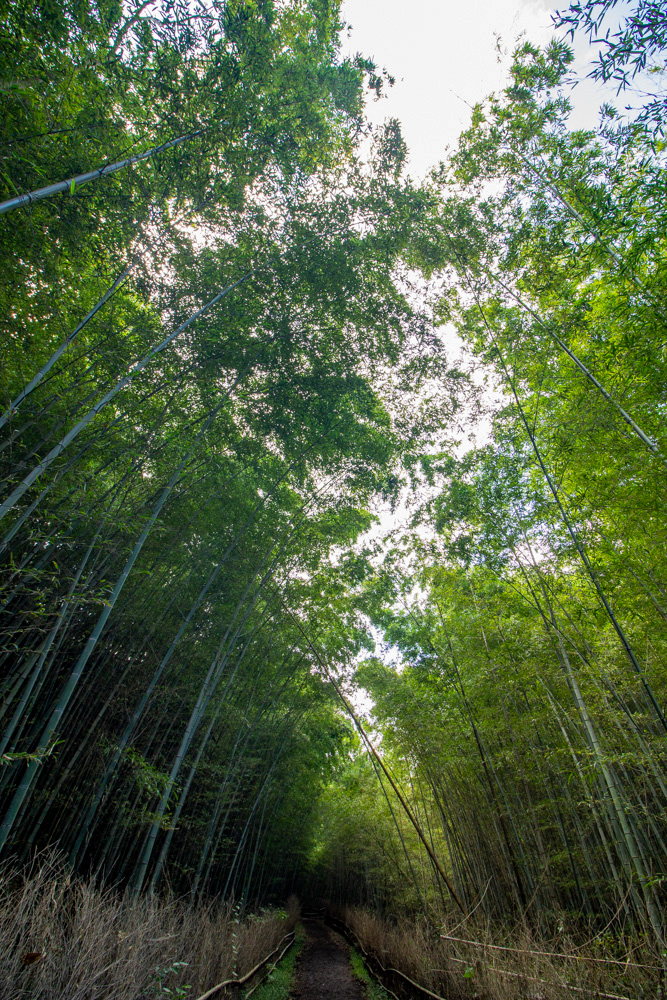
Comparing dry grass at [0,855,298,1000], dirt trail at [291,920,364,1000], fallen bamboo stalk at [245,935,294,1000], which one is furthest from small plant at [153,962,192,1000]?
dirt trail at [291,920,364,1000]

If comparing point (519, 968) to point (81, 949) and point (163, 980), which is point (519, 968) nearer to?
point (163, 980)

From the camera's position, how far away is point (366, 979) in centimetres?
602

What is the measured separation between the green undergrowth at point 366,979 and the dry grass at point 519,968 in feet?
1.53

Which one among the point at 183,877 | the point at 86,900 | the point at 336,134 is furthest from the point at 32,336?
the point at 183,877

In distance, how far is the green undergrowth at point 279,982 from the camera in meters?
4.58

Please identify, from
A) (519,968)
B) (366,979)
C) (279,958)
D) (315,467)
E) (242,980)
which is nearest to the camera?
(519,968)

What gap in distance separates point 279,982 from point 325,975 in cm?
164

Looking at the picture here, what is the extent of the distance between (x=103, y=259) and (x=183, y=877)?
25.7ft

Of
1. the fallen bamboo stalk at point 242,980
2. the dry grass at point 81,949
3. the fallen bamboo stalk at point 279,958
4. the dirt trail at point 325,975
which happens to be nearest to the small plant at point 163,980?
the dry grass at point 81,949

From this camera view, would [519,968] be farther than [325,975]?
No

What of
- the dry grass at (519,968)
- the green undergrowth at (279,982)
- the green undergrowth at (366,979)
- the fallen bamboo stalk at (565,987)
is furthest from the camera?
the green undergrowth at (366,979)

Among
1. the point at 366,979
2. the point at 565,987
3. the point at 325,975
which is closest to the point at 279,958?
the point at 325,975

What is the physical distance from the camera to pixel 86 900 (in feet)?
6.96

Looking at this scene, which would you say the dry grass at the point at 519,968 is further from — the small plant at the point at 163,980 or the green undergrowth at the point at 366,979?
the small plant at the point at 163,980
